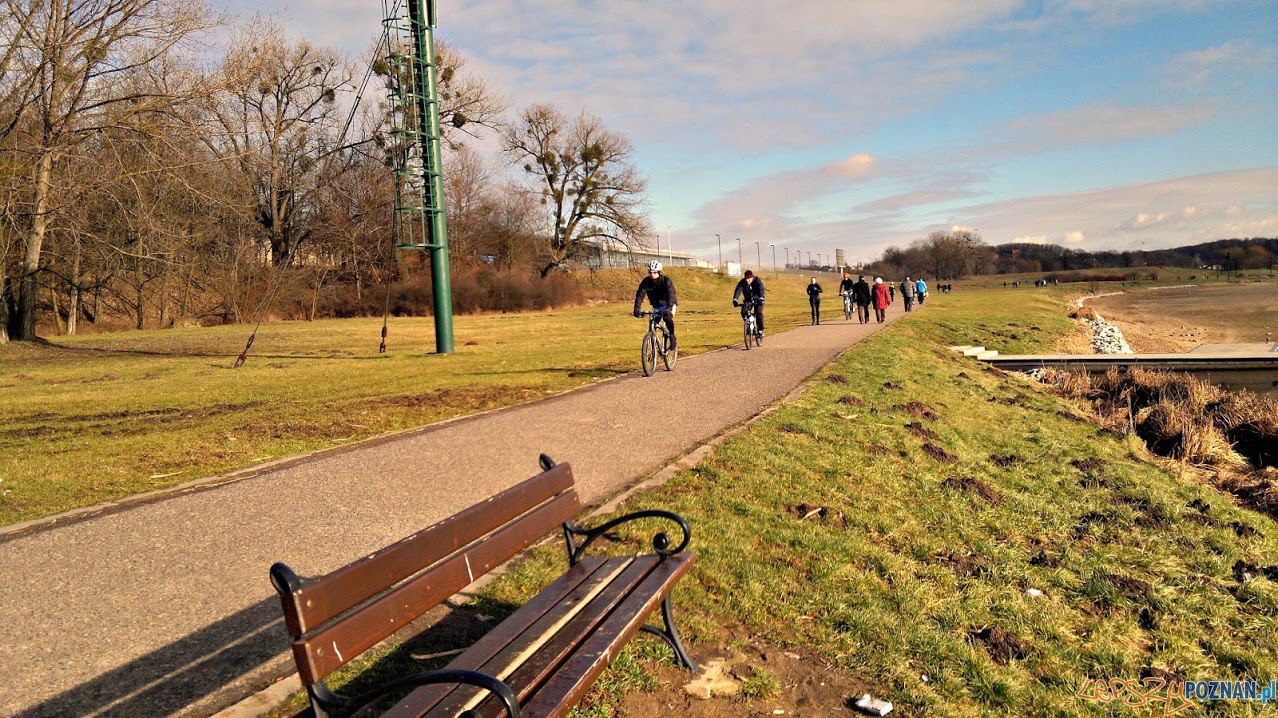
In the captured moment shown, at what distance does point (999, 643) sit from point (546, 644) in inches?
108

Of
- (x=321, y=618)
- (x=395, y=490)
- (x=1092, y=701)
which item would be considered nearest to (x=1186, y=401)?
(x=1092, y=701)

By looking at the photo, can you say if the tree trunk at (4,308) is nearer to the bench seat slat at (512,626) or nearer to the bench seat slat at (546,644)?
the bench seat slat at (512,626)

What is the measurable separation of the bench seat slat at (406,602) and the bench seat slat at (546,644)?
1.08 ft

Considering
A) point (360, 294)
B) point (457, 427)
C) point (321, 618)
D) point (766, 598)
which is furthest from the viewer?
point (360, 294)

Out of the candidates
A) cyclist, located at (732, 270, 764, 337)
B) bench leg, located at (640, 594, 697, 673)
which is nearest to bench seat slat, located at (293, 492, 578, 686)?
bench leg, located at (640, 594, 697, 673)

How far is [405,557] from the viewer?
3008mm

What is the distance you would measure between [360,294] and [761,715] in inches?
1606

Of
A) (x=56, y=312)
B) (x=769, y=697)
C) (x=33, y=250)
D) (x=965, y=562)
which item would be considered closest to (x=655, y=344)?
(x=965, y=562)

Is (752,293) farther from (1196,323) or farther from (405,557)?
(1196,323)

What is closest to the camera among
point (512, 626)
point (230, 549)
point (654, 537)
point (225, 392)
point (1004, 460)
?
point (512, 626)

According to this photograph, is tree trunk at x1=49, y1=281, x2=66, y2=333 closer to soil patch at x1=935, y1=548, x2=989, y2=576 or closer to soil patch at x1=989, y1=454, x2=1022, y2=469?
soil patch at x1=989, y1=454, x2=1022, y2=469

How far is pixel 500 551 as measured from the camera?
12.0ft

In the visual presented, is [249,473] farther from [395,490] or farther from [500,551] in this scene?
[500,551]

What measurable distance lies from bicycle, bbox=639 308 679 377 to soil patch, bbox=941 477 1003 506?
21.6 feet
